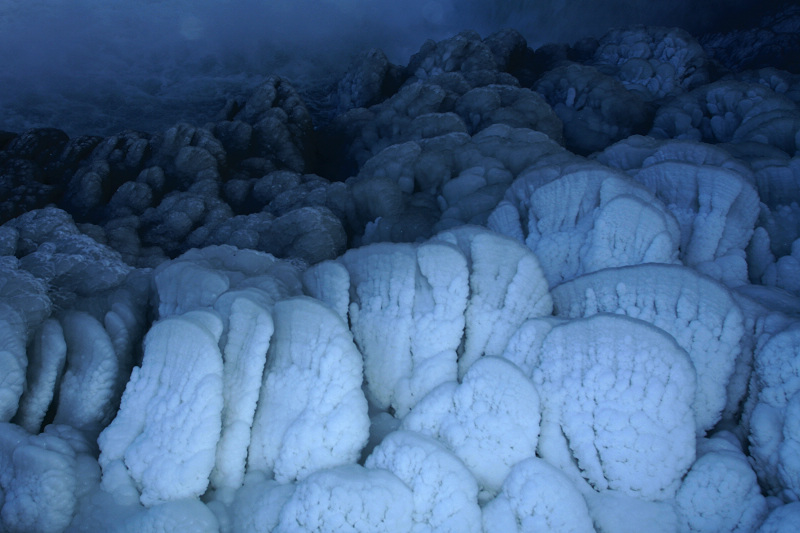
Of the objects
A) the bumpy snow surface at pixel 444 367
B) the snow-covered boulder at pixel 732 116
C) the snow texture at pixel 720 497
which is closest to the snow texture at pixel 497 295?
the bumpy snow surface at pixel 444 367

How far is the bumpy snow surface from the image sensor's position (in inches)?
77.5

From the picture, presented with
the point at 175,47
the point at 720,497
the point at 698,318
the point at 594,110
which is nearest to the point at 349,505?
the point at 720,497

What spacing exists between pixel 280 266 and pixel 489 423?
140 centimetres

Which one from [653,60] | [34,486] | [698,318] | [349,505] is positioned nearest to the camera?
[349,505]

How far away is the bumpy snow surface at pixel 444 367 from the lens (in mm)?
1968

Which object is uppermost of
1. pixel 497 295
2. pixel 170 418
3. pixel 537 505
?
pixel 497 295

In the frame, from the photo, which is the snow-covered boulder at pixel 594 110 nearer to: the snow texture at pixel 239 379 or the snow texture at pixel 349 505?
the snow texture at pixel 239 379

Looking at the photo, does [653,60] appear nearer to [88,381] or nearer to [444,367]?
[444,367]

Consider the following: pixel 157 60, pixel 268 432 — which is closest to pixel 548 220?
pixel 268 432

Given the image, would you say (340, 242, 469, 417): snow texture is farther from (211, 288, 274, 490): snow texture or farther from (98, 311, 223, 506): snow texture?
(98, 311, 223, 506): snow texture

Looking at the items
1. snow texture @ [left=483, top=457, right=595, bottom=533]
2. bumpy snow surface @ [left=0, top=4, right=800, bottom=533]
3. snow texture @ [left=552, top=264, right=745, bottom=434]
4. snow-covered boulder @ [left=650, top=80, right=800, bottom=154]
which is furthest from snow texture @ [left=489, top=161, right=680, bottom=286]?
snow-covered boulder @ [left=650, top=80, right=800, bottom=154]

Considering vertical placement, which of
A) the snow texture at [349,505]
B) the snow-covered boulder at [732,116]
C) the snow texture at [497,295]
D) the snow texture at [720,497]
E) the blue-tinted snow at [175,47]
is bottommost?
the snow texture at [720,497]

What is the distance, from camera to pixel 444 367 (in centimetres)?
235

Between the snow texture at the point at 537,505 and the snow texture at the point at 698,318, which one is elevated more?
the snow texture at the point at 698,318
